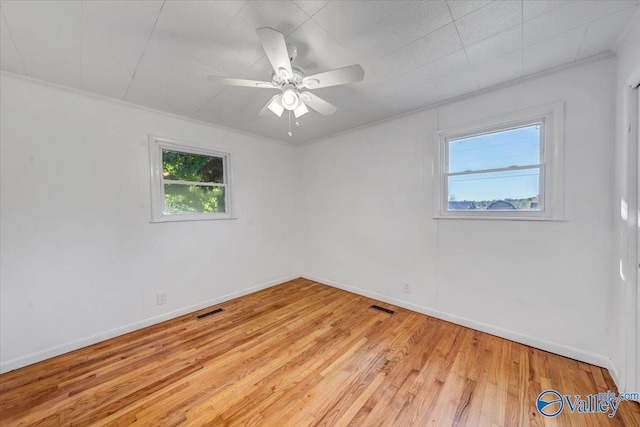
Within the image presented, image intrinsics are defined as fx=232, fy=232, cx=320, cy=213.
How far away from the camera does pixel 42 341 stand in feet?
6.86

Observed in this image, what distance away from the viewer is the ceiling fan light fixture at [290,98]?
5.59 ft

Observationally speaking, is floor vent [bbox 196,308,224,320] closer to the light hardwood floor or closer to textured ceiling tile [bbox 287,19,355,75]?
the light hardwood floor

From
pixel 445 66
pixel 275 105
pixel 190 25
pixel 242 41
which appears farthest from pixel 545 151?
pixel 190 25

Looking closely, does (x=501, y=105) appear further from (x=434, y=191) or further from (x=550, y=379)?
(x=550, y=379)

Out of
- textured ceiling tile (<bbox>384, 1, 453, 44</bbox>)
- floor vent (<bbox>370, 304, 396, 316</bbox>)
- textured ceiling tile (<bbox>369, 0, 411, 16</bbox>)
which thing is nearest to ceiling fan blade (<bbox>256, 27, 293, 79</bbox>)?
textured ceiling tile (<bbox>369, 0, 411, 16</bbox>)

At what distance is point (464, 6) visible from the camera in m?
1.38

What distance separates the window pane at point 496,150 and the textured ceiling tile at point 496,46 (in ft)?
2.75

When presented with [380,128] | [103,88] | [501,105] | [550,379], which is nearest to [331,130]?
[380,128]

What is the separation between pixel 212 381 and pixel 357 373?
1137 millimetres

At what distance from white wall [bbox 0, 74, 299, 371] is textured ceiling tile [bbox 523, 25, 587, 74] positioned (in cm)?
339

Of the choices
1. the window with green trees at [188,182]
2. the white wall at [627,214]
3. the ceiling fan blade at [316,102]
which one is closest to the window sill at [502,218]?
the white wall at [627,214]

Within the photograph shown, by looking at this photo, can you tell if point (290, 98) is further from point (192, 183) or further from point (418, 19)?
point (192, 183)

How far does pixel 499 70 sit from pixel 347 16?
151 centimetres

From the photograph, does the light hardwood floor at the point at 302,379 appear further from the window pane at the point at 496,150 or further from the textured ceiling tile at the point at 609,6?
the textured ceiling tile at the point at 609,6
